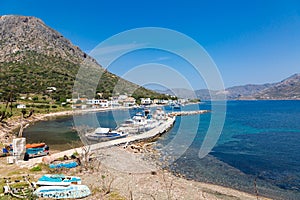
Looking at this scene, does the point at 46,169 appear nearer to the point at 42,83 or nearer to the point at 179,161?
the point at 179,161

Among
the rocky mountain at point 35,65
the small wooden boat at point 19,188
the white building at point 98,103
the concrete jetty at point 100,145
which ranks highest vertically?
the rocky mountain at point 35,65

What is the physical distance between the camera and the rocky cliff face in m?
91.0

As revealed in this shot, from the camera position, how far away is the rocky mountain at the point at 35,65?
210 feet

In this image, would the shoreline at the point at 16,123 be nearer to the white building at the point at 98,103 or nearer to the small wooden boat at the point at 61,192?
the white building at the point at 98,103

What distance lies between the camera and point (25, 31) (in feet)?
344

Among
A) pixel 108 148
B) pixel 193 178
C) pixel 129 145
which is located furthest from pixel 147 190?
pixel 129 145

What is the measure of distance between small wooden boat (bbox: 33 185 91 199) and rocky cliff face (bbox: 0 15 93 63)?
90.1 metres

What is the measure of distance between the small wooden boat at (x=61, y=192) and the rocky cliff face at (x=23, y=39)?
9010 centimetres

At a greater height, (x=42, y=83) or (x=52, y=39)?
(x=52, y=39)

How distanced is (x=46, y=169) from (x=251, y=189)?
1110cm

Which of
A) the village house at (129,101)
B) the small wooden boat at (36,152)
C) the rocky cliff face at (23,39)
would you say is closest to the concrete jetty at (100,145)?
the small wooden boat at (36,152)

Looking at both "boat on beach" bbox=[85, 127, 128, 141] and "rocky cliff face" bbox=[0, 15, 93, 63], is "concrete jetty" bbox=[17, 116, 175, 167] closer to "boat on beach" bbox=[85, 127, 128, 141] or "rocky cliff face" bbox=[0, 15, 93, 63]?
"boat on beach" bbox=[85, 127, 128, 141]

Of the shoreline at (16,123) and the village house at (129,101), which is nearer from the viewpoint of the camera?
the shoreline at (16,123)

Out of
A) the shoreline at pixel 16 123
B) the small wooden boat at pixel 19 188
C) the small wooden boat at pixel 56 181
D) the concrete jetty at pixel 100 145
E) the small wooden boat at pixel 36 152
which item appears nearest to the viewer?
the small wooden boat at pixel 19 188
